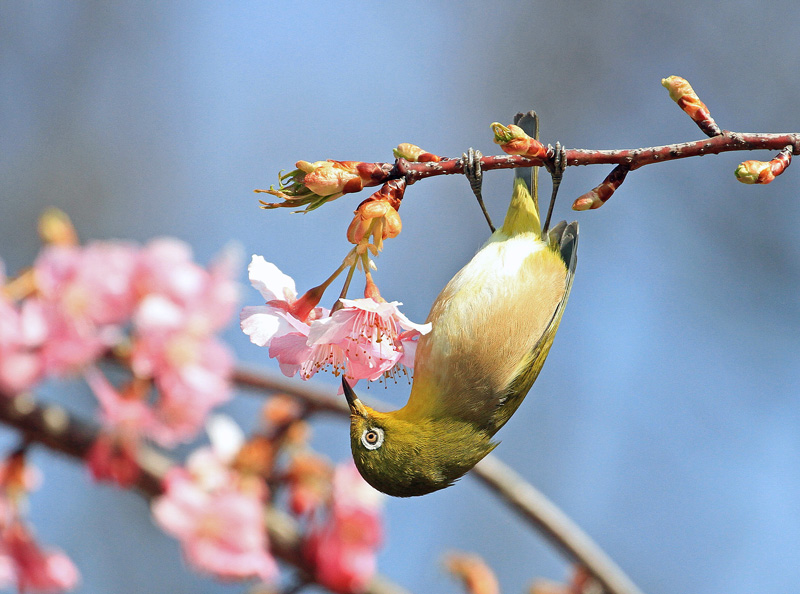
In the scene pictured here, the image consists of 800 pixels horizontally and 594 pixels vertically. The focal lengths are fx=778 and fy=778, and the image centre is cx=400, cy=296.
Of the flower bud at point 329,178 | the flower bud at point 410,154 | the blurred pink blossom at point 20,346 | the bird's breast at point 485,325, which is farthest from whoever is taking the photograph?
the blurred pink blossom at point 20,346

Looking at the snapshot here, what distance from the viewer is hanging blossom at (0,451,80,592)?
319 centimetres

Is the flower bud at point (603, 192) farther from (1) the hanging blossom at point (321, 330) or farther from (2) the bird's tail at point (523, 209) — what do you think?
(2) the bird's tail at point (523, 209)

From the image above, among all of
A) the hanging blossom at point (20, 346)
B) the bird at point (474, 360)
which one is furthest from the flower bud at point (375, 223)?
the hanging blossom at point (20, 346)

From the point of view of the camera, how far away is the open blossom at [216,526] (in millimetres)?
3510

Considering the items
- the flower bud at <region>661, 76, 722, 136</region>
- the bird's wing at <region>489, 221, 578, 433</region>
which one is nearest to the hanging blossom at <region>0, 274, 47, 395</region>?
the bird's wing at <region>489, 221, 578, 433</region>

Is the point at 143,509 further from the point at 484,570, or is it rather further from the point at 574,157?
the point at 574,157

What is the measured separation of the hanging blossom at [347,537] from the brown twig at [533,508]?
0.66 metres

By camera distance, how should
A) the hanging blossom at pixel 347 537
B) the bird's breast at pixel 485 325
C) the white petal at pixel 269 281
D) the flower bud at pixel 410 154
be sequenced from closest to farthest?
1. the flower bud at pixel 410 154
2. the white petal at pixel 269 281
3. the bird's breast at pixel 485 325
4. the hanging blossom at pixel 347 537

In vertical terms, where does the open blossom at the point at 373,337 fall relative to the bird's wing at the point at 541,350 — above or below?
below

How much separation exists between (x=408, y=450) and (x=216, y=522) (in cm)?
199

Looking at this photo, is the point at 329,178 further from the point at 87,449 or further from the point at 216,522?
the point at 216,522

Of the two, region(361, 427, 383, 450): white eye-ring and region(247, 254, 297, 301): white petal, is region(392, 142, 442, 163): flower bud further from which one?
region(361, 427, 383, 450): white eye-ring

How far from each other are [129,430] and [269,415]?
0.68m

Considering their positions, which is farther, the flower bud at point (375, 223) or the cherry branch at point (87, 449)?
the cherry branch at point (87, 449)
